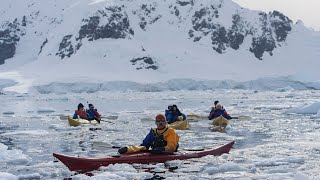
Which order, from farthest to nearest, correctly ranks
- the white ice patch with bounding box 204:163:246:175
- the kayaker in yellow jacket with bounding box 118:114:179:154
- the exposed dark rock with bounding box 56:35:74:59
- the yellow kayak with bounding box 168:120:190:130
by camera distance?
1. the exposed dark rock with bounding box 56:35:74:59
2. the yellow kayak with bounding box 168:120:190:130
3. the kayaker in yellow jacket with bounding box 118:114:179:154
4. the white ice patch with bounding box 204:163:246:175

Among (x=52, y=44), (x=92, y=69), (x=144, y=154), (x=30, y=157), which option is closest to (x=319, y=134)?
(x=144, y=154)

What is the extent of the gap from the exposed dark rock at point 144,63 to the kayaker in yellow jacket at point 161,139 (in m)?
108

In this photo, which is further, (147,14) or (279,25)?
(279,25)

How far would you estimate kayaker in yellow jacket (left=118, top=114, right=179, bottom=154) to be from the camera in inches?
517

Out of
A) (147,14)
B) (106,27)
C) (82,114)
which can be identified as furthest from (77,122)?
(147,14)

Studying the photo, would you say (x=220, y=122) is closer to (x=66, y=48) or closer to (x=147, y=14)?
(x=66, y=48)

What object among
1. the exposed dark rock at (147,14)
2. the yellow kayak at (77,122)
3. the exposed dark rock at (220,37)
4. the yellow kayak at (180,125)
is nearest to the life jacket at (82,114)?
the yellow kayak at (77,122)

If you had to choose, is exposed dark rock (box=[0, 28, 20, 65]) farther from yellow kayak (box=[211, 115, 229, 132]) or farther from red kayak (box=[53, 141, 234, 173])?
red kayak (box=[53, 141, 234, 173])

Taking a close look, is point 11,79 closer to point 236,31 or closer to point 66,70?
point 66,70

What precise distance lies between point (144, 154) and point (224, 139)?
22.8 feet

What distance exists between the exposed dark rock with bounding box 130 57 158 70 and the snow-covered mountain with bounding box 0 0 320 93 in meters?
0.22

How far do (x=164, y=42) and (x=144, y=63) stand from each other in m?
19.1

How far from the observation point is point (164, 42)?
463 feet

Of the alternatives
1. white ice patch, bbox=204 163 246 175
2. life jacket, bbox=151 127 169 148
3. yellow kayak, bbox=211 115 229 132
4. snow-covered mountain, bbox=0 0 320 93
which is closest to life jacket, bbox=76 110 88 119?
yellow kayak, bbox=211 115 229 132
